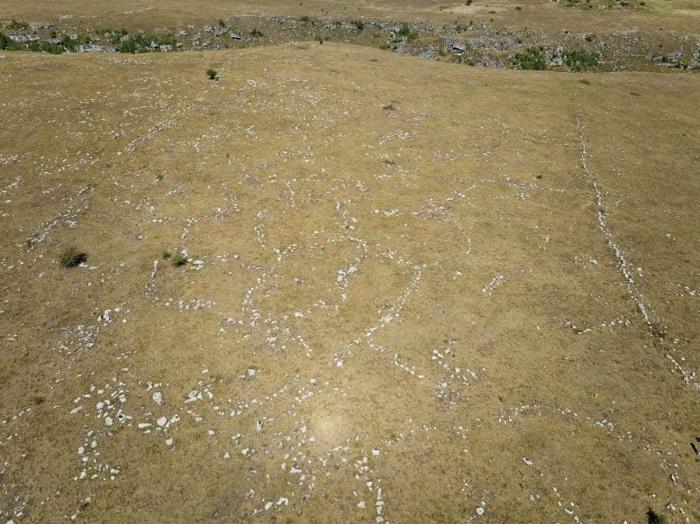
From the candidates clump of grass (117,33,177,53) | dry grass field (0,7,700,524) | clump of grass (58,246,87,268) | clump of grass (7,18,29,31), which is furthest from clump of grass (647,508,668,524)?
clump of grass (7,18,29,31)

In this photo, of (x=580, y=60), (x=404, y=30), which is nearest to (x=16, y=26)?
(x=404, y=30)

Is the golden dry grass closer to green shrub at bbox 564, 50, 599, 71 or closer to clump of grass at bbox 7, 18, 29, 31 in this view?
clump of grass at bbox 7, 18, 29, 31

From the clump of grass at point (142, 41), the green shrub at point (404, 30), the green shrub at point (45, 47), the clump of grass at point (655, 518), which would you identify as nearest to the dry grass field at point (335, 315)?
the clump of grass at point (655, 518)

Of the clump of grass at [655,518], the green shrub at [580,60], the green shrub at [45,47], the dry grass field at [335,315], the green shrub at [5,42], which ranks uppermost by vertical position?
the green shrub at [5,42]

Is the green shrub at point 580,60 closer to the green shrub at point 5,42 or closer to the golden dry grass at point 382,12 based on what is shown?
the golden dry grass at point 382,12

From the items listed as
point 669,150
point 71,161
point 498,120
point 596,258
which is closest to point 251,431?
point 596,258

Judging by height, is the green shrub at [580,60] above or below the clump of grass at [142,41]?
below

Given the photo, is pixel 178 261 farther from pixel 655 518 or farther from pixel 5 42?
pixel 5 42
